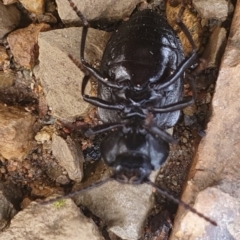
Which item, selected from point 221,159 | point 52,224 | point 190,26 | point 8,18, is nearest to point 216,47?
point 190,26

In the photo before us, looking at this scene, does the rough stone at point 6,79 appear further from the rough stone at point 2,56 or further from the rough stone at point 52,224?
the rough stone at point 52,224

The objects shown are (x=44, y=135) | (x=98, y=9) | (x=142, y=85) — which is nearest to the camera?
(x=142, y=85)

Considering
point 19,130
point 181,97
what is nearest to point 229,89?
point 181,97

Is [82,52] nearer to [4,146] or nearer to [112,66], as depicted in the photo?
[112,66]

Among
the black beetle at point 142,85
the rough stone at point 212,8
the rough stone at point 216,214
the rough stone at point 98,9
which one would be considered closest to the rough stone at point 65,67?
the rough stone at point 98,9

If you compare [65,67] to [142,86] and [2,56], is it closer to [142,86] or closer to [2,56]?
[2,56]

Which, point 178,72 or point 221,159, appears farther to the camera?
point 221,159
